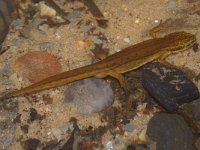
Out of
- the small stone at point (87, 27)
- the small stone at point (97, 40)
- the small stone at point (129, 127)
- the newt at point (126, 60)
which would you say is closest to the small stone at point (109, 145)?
the small stone at point (129, 127)

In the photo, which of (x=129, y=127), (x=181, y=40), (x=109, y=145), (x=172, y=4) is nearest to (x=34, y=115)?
(x=109, y=145)

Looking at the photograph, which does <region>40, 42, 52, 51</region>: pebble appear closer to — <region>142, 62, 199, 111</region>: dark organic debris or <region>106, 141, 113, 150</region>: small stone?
<region>142, 62, 199, 111</region>: dark organic debris

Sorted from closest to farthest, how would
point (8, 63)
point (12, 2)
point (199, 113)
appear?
1. point (199, 113)
2. point (8, 63)
3. point (12, 2)

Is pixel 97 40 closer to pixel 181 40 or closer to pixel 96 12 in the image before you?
pixel 96 12

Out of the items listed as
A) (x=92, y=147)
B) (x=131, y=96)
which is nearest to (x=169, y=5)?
(x=131, y=96)

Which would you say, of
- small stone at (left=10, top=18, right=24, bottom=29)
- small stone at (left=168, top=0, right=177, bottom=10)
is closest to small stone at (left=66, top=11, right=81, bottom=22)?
small stone at (left=10, top=18, right=24, bottom=29)

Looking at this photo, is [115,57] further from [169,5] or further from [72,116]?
[169,5]
